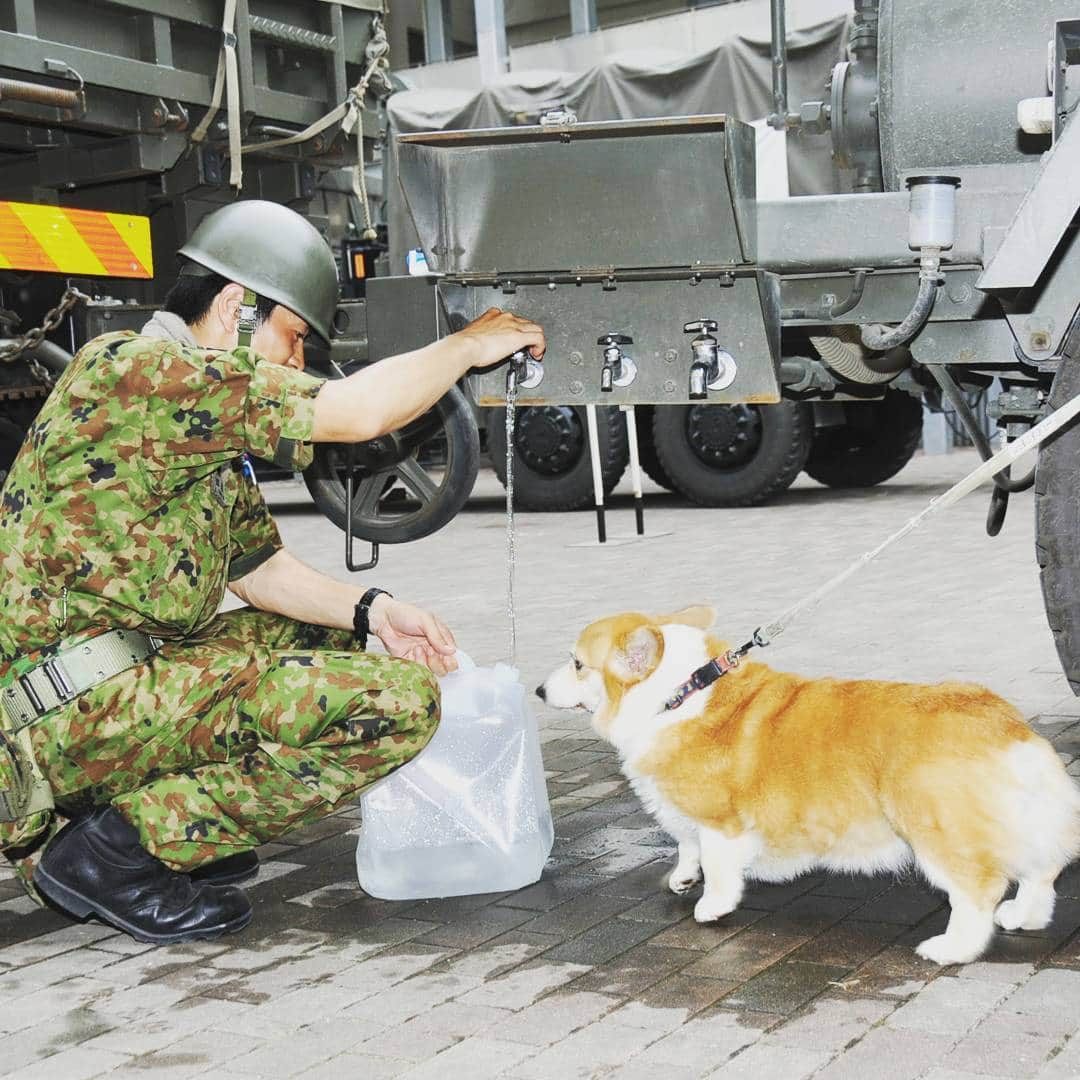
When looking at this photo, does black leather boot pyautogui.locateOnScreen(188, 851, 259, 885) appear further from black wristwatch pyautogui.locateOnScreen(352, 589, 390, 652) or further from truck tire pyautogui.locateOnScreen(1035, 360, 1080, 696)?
truck tire pyautogui.locateOnScreen(1035, 360, 1080, 696)

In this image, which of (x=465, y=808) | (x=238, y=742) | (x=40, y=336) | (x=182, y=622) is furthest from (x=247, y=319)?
(x=40, y=336)

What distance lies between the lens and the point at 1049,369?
382cm

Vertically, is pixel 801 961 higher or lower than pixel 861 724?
lower

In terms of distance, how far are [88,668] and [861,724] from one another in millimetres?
1694

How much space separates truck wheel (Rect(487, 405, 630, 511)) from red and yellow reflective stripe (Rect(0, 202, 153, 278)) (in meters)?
5.78

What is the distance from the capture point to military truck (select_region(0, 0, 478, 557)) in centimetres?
612

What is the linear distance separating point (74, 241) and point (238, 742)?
13.3ft

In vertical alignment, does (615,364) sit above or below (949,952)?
above

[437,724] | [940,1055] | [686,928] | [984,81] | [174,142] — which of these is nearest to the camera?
[940,1055]

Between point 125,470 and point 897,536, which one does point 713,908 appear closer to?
point 897,536

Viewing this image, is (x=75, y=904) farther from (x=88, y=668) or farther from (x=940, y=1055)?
(x=940, y=1055)

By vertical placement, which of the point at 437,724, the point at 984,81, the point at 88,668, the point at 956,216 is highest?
the point at 984,81

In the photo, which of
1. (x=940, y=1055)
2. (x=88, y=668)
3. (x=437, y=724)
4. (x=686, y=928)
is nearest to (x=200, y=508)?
(x=88, y=668)

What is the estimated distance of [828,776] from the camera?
10.8 ft
